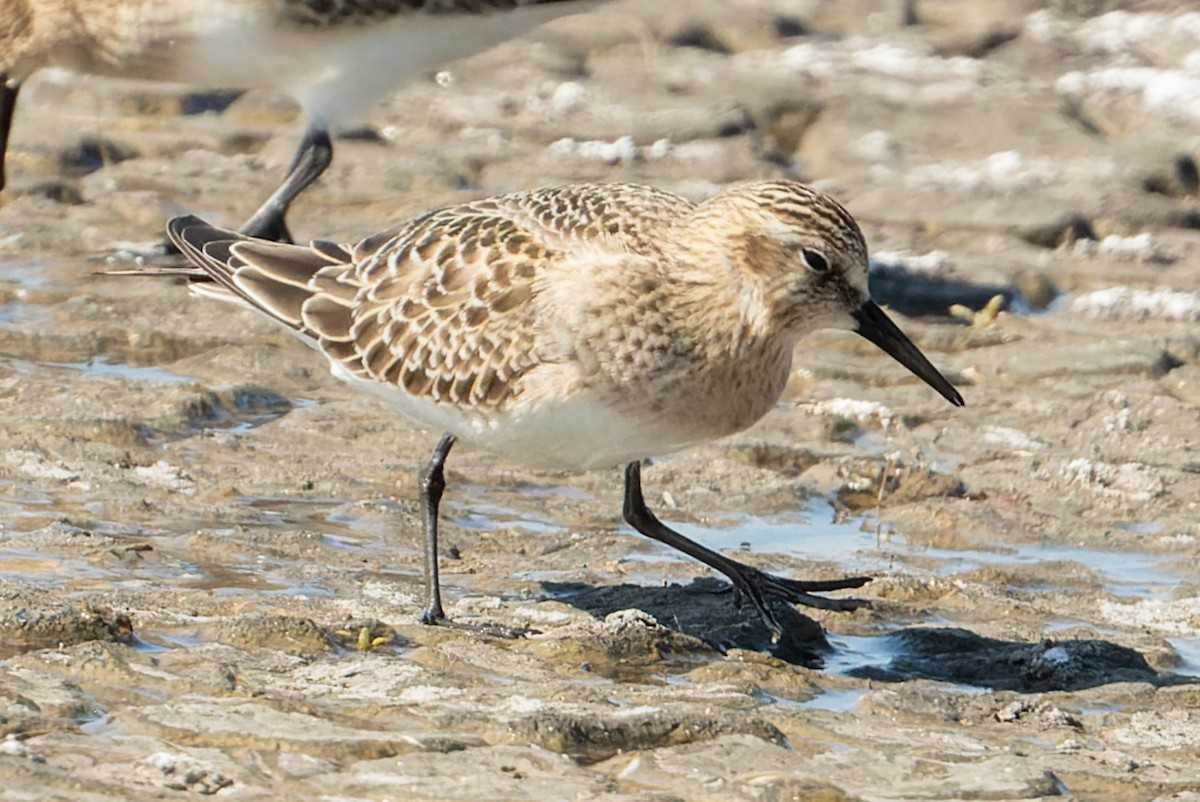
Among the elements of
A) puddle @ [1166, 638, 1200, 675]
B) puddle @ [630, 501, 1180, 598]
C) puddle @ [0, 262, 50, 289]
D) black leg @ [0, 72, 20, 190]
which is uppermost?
black leg @ [0, 72, 20, 190]

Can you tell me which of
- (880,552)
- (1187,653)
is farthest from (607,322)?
(1187,653)

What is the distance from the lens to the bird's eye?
569cm

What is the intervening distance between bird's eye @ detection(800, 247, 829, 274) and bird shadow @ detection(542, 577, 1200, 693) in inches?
43.0

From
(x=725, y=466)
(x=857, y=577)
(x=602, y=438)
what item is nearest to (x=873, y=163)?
(x=725, y=466)

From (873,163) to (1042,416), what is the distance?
3052mm

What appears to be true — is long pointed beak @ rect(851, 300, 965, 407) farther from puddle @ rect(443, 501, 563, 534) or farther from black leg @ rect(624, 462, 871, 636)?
puddle @ rect(443, 501, 563, 534)

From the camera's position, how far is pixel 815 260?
5707 mm

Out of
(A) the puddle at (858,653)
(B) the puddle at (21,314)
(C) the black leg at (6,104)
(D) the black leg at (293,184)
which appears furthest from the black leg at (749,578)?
(C) the black leg at (6,104)

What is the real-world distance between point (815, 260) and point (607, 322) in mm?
628

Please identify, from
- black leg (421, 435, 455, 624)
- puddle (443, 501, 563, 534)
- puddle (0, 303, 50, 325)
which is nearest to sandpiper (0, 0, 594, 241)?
puddle (0, 303, 50, 325)

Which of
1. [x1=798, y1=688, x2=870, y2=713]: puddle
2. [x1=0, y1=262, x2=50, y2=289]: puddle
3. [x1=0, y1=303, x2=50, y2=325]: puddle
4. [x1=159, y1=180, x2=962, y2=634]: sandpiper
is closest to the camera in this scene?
[x1=798, y1=688, x2=870, y2=713]: puddle

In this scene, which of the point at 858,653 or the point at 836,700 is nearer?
the point at 836,700

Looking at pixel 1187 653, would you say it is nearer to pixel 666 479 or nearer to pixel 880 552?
pixel 880 552

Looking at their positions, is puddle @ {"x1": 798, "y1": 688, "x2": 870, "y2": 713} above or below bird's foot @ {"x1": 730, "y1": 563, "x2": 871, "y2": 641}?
below
